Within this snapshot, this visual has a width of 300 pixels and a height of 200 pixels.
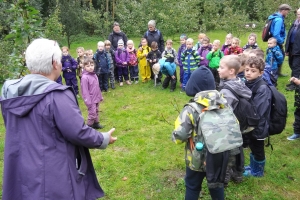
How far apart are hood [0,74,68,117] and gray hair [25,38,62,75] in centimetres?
7

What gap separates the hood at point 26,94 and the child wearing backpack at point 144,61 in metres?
7.30

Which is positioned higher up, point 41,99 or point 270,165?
point 41,99

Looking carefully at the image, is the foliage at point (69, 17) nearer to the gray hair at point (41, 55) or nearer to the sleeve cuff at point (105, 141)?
the gray hair at point (41, 55)

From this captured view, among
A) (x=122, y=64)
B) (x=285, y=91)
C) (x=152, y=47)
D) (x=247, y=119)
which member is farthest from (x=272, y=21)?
(x=247, y=119)

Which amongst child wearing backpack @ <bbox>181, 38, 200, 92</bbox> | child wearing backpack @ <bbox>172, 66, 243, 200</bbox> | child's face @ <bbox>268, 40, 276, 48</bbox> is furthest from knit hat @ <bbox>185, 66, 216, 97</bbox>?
child's face @ <bbox>268, 40, 276, 48</bbox>

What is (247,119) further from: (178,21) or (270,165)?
(178,21)

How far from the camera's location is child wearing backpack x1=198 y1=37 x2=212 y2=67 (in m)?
7.98

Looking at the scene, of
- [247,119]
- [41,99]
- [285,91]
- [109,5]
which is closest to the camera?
[41,99]

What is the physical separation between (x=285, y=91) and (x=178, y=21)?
6.32 meters

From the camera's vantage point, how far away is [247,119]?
3.27 meters

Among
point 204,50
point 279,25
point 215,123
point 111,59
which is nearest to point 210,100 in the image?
point 215,123

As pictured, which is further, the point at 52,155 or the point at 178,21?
the point at 178,21

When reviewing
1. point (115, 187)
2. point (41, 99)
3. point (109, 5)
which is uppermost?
point (109, 5)

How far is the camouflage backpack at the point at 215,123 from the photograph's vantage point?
8.37ft
